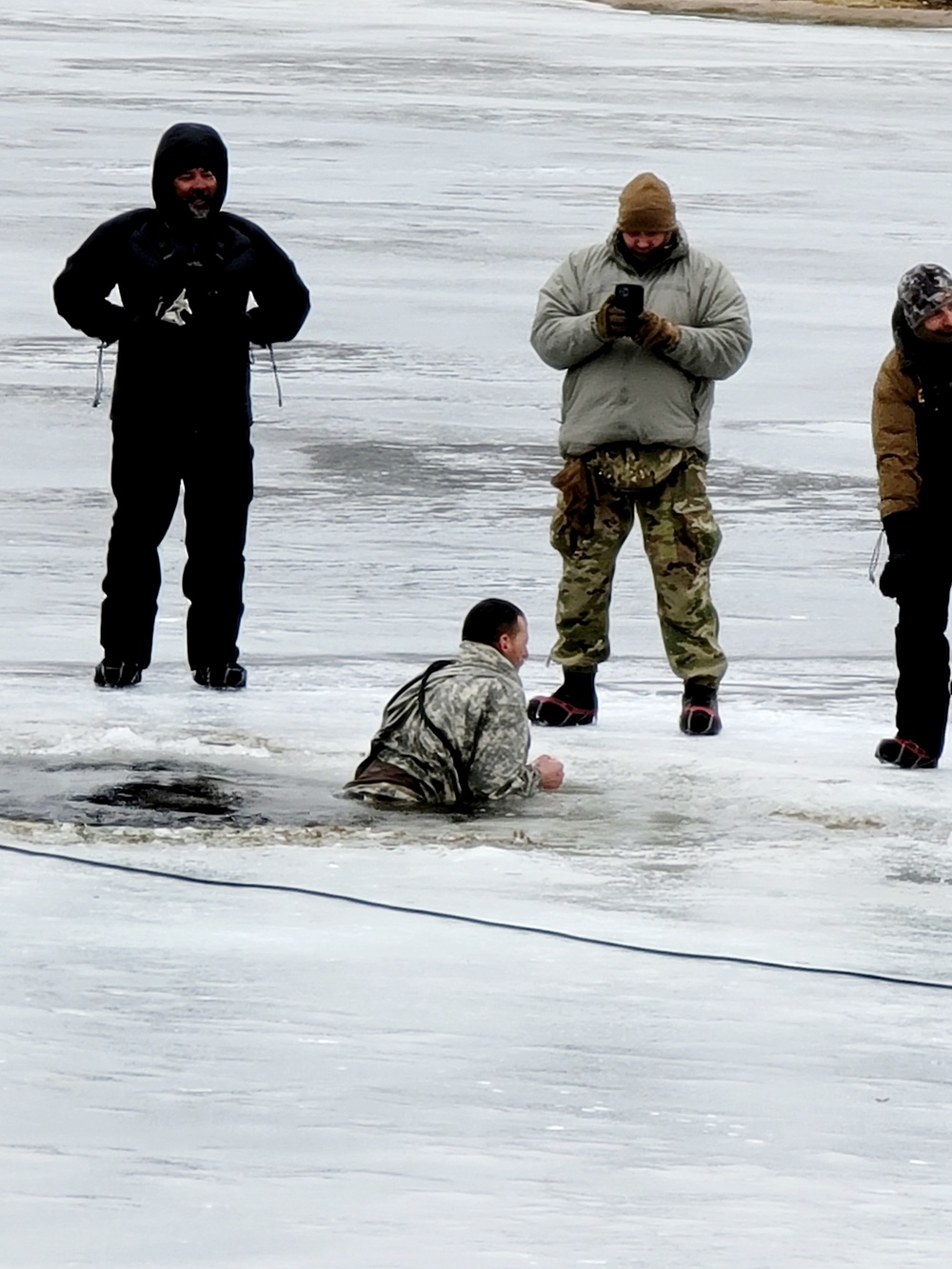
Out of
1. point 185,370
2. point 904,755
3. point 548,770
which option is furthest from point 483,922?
point 185,370

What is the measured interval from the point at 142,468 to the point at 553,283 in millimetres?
1335

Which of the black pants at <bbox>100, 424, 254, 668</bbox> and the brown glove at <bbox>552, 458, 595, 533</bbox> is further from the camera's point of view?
the black pants at <bbox>100, 424, 254, 668</bbox>

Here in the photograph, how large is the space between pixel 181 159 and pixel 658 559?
5.79 ft

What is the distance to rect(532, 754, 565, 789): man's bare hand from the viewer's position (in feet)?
21.4

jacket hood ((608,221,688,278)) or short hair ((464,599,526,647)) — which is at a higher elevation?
jacket hood ((608,221,688,278))

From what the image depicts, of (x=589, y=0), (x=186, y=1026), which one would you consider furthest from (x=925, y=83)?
(x=186, y=1026)

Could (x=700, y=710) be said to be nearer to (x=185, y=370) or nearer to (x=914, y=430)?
(x=914, y=430)

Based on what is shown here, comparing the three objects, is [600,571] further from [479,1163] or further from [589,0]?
[589,0]

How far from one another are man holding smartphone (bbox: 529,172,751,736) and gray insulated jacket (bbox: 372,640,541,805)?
1.00 metres

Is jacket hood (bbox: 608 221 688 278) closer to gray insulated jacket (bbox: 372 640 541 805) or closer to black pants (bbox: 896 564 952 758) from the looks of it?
black pants (bbox: 896 564 952 758)

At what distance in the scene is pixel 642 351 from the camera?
7.27 meters

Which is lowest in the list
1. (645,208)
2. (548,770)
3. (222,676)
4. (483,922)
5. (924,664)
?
(483,922)

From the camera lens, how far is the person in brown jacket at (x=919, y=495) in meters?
6.77

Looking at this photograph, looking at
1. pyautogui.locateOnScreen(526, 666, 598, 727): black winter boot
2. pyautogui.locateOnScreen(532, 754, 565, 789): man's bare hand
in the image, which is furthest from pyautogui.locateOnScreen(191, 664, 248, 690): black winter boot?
pyautogui.locateOnScreen(532, 754, 565, 789): man's bare hand
